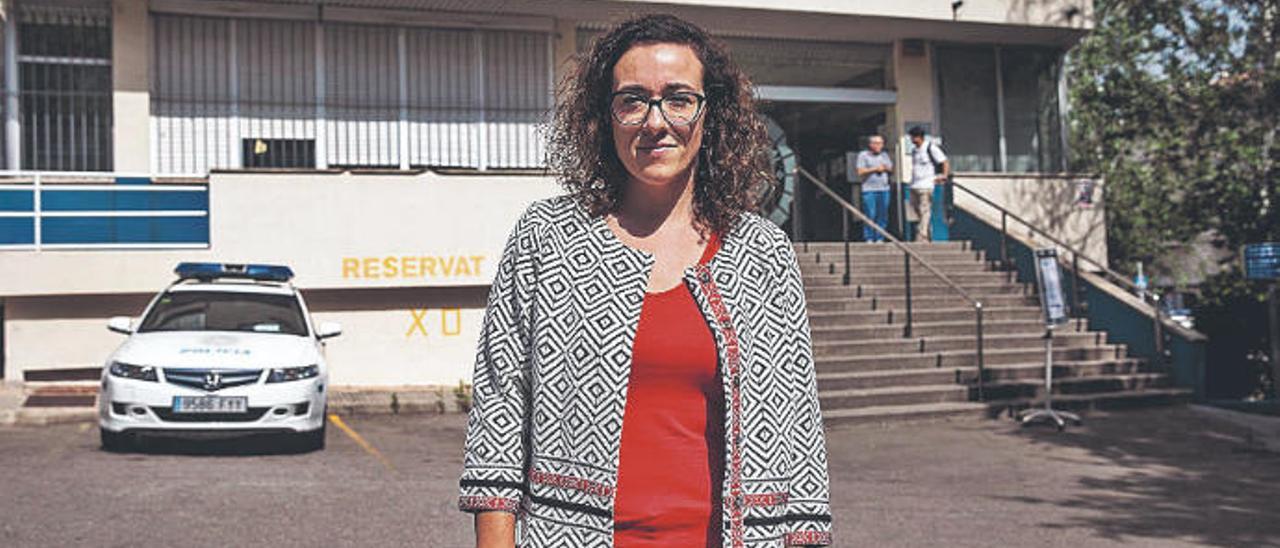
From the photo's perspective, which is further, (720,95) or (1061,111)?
(1061,111)

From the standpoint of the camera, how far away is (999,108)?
1988 cm

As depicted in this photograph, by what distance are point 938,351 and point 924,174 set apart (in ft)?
14.3

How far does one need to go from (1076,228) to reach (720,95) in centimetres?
1826

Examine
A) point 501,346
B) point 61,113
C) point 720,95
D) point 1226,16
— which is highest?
point 1226,16

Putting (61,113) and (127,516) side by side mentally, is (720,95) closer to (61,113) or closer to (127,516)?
(127,516)

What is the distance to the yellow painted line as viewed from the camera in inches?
401

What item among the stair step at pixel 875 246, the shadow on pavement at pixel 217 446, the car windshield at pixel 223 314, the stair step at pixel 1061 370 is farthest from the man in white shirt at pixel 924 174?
the shadow on pavement at pixel 217 446

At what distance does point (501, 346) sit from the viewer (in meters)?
2.33

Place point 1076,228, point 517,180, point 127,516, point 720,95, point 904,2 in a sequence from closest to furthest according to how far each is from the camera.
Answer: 1. point 720,95
2. point 127,516
3. point 517,180
4. point 904,2
5. point 1076,228

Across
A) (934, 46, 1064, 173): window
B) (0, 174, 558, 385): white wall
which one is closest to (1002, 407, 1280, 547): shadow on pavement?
(934, 46, 1064, 173): window

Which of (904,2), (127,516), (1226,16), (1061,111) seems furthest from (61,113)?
(1226,16)

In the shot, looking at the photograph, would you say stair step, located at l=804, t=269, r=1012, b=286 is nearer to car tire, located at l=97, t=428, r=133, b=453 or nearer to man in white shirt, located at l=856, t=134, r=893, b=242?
man in white shirt, located at l=856, t=134, r=893, b=242

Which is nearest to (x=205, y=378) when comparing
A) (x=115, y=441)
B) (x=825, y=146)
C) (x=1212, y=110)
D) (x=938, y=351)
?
(x=115, y=441)

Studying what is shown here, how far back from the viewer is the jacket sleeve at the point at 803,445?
2334 mm
